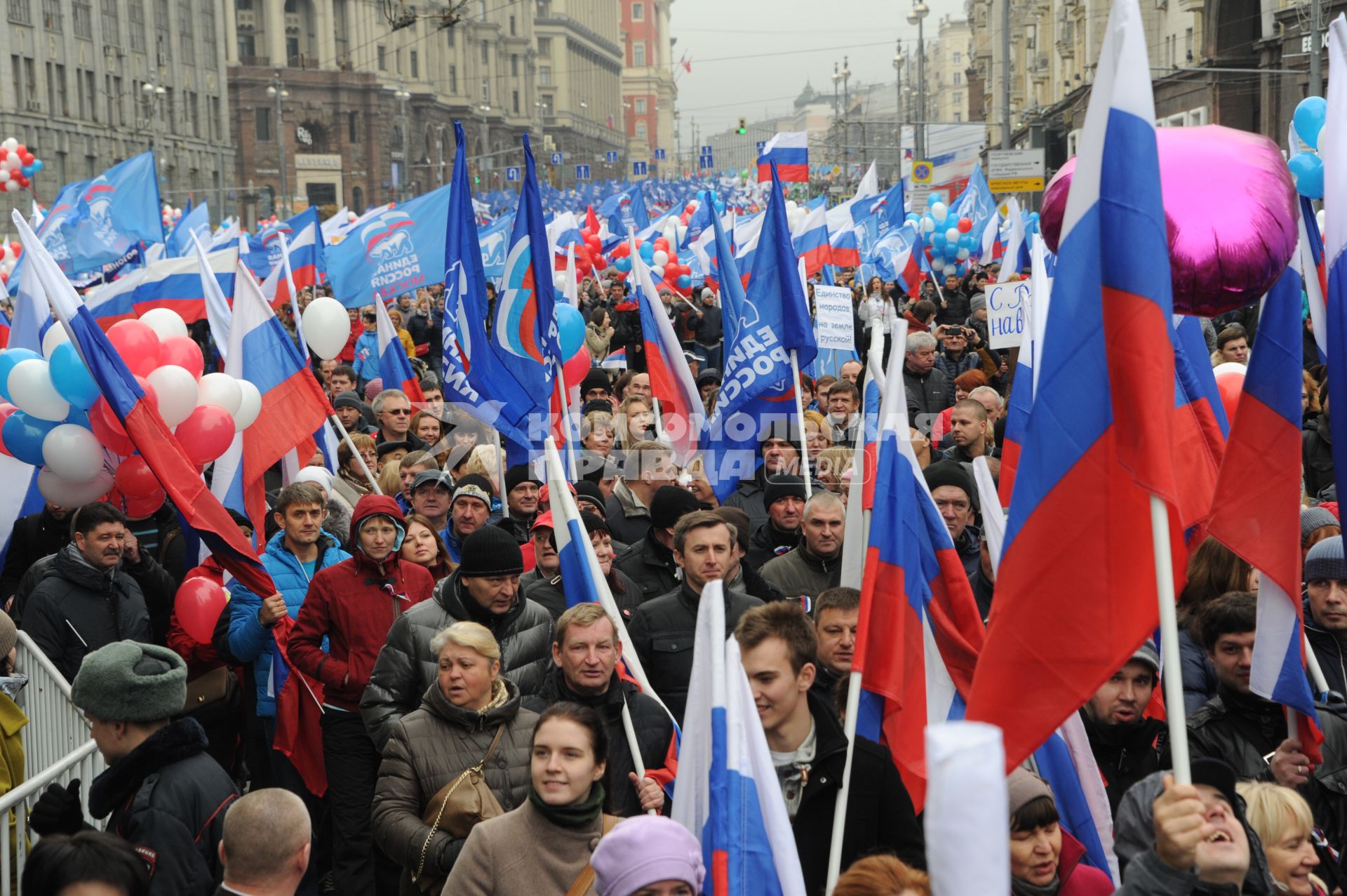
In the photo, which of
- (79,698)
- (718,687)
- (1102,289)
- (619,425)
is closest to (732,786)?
(718,687)

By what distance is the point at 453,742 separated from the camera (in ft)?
14.6

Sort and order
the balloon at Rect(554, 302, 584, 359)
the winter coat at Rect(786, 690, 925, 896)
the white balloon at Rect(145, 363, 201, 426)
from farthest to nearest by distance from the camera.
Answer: the balloon at Rect(554, 302, 584, 359) < the white balloon at Rect(145, 363, 201, 426) < the winter coat at Rect(786, 690, 925, 896)

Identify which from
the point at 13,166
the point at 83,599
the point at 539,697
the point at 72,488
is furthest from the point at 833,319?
the point at 13,166

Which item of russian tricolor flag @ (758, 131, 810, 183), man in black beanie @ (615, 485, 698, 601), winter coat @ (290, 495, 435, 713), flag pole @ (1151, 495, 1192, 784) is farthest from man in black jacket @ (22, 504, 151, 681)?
russian tricolor flag @ (758, 131, 810, 183)

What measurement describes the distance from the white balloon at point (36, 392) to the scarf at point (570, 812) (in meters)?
3.57

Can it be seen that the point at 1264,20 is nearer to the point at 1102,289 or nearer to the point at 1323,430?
the point at 1323,430

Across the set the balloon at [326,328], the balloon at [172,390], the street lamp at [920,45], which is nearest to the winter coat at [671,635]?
the balloon at [172,390]

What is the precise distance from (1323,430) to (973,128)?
32600 millimetres

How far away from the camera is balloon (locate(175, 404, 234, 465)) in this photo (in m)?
Result: 6.82

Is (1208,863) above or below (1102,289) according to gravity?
below

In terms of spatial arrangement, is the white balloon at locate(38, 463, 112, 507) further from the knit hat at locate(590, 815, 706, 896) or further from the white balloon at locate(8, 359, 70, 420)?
the knit hat at locate(590, 815, 706, 896)

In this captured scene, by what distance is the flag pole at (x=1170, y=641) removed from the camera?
2676 millimetres

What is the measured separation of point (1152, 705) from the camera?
4938 millimetres

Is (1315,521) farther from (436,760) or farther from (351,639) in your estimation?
(351,639)
